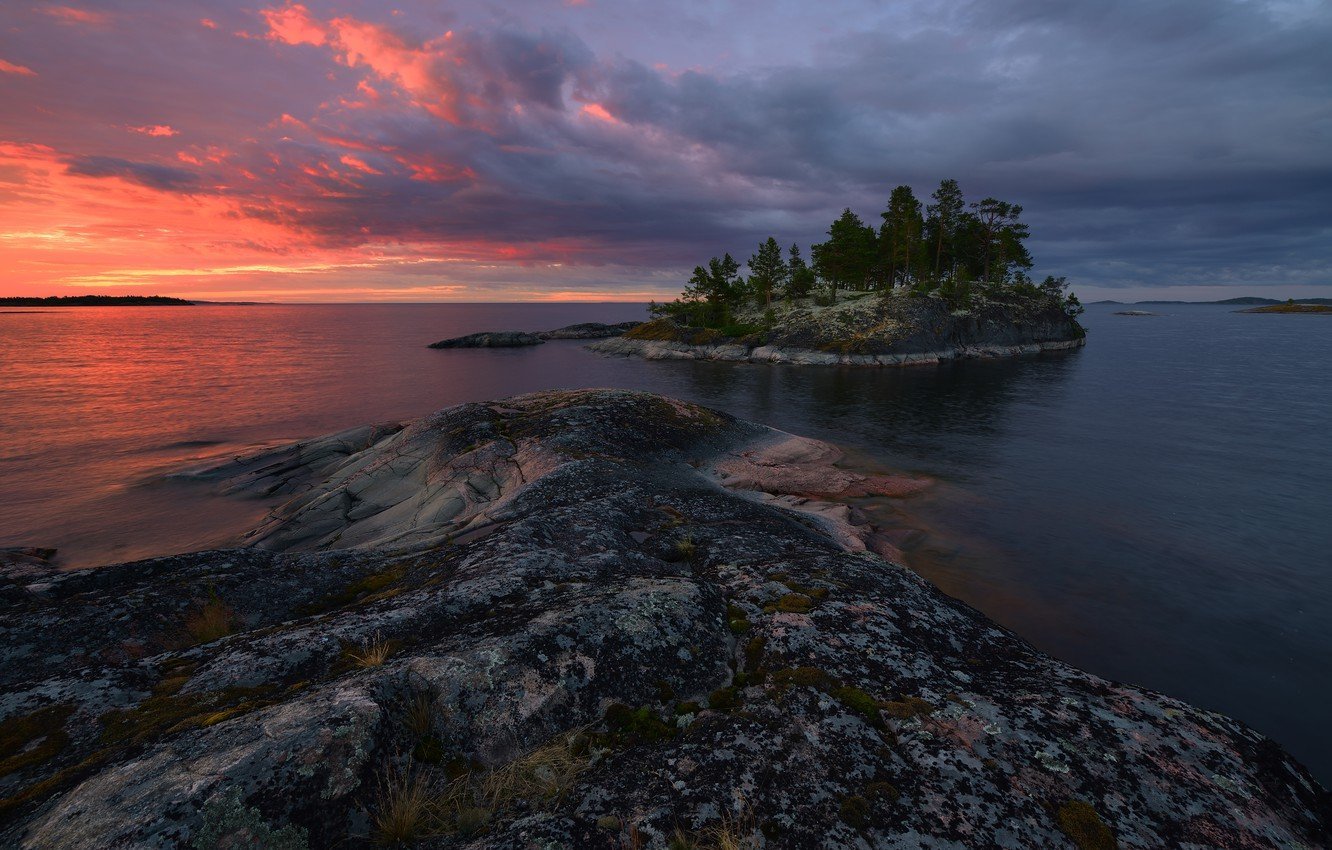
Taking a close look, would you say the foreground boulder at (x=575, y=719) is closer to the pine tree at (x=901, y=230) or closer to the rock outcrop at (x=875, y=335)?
the rock outcrop at (x=875, y=335)

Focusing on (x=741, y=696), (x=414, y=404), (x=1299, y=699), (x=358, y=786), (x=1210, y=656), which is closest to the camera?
(x=358, y=786)

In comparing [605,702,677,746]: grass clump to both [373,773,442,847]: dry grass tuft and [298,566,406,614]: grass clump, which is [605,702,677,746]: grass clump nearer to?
[373,773,442,847]: dry grass tuft

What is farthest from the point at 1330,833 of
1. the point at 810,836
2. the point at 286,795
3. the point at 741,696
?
the point at 286,795

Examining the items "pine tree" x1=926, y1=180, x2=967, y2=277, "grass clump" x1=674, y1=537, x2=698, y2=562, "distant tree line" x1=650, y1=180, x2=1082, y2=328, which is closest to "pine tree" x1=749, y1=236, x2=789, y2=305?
"distant tree line" x1=650, y1=180, x2=1082, y2=328

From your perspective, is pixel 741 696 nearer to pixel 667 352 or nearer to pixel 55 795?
pixel 55 795

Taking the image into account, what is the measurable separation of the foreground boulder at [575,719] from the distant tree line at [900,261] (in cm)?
10221

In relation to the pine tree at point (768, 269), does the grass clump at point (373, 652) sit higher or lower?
lower

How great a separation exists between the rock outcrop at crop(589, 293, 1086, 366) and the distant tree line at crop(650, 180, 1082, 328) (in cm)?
576

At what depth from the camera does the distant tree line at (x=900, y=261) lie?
105 metres

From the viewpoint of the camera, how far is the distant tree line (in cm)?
10525

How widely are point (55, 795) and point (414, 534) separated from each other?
1097 cm

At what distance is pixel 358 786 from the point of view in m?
5.29

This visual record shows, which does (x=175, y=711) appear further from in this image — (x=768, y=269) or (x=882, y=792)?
(x=768, y=269)

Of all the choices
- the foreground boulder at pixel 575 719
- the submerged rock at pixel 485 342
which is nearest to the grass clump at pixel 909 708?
the foreground boulder at pixel 575 719
